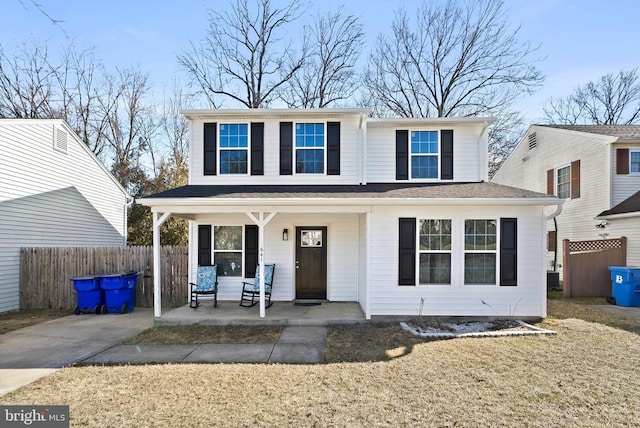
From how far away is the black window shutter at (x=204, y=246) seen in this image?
855 cm

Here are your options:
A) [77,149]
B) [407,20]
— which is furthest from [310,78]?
[77,149]

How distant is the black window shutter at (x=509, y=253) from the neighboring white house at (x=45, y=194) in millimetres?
12078

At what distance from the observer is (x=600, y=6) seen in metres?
8.71

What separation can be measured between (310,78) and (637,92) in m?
22.0

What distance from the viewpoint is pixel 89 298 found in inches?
332

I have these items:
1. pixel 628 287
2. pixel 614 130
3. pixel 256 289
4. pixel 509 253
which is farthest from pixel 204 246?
pixel 614 130

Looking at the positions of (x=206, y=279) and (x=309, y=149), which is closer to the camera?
(x=206, y=279)

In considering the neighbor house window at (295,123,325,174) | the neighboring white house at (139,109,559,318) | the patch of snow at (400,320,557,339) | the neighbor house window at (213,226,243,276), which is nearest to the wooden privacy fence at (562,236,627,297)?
the neighboring white house at (139,109,559,318)

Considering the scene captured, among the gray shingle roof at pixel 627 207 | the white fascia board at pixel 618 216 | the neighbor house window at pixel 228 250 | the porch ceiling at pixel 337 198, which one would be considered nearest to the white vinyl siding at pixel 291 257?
the neighbor house window at pixel 228 250

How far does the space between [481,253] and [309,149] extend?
4.71 m

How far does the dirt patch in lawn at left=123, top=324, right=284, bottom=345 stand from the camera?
5934 millimetres

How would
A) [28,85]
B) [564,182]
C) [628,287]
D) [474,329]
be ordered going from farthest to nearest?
[28,85]
[564,182]
[628,287]
[474,329]

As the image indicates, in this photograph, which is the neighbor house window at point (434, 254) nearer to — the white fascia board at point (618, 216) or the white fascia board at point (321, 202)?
the white fascia board at point (321, 202)

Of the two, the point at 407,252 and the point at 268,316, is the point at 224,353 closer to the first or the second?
the point at 268,316
